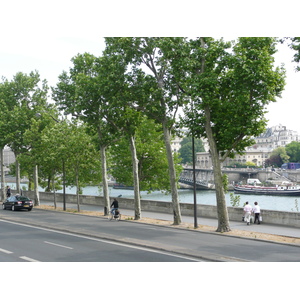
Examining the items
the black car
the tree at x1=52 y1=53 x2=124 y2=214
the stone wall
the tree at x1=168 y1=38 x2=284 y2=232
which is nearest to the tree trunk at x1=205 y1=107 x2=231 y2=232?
the tree at x1=168 y1=38 x2=284 y2=232

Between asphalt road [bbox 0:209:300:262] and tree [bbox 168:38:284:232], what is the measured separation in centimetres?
Result: 357

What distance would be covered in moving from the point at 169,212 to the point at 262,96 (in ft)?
48.4

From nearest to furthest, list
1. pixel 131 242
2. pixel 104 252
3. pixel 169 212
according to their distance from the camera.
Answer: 1. pixel 104 252
2. pixel 131 242
3. pixel 169 212

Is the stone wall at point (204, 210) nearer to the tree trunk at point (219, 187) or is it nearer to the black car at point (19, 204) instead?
the tree trunk at point (219, 187)

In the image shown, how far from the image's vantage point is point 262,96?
21.2 meters

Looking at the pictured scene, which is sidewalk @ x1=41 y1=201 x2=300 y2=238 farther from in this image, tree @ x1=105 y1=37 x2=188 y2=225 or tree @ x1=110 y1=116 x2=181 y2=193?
tree @ x1=110 y1=116 x2=181 y2=193

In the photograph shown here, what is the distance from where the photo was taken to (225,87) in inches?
880

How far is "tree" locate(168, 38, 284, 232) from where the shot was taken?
20.5 m

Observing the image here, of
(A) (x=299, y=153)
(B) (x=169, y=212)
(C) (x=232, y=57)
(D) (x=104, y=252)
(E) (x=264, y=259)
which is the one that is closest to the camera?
(E) (x=264, y=259)

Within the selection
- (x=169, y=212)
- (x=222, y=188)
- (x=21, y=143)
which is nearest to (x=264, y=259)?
(x=222, y=188)

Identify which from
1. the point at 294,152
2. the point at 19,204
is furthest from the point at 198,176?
the point at 19,204

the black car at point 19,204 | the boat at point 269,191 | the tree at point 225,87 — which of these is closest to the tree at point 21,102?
the black car at point 19,204

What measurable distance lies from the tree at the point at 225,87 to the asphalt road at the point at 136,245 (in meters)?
3.57

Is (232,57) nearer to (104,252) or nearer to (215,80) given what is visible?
(215,80)
